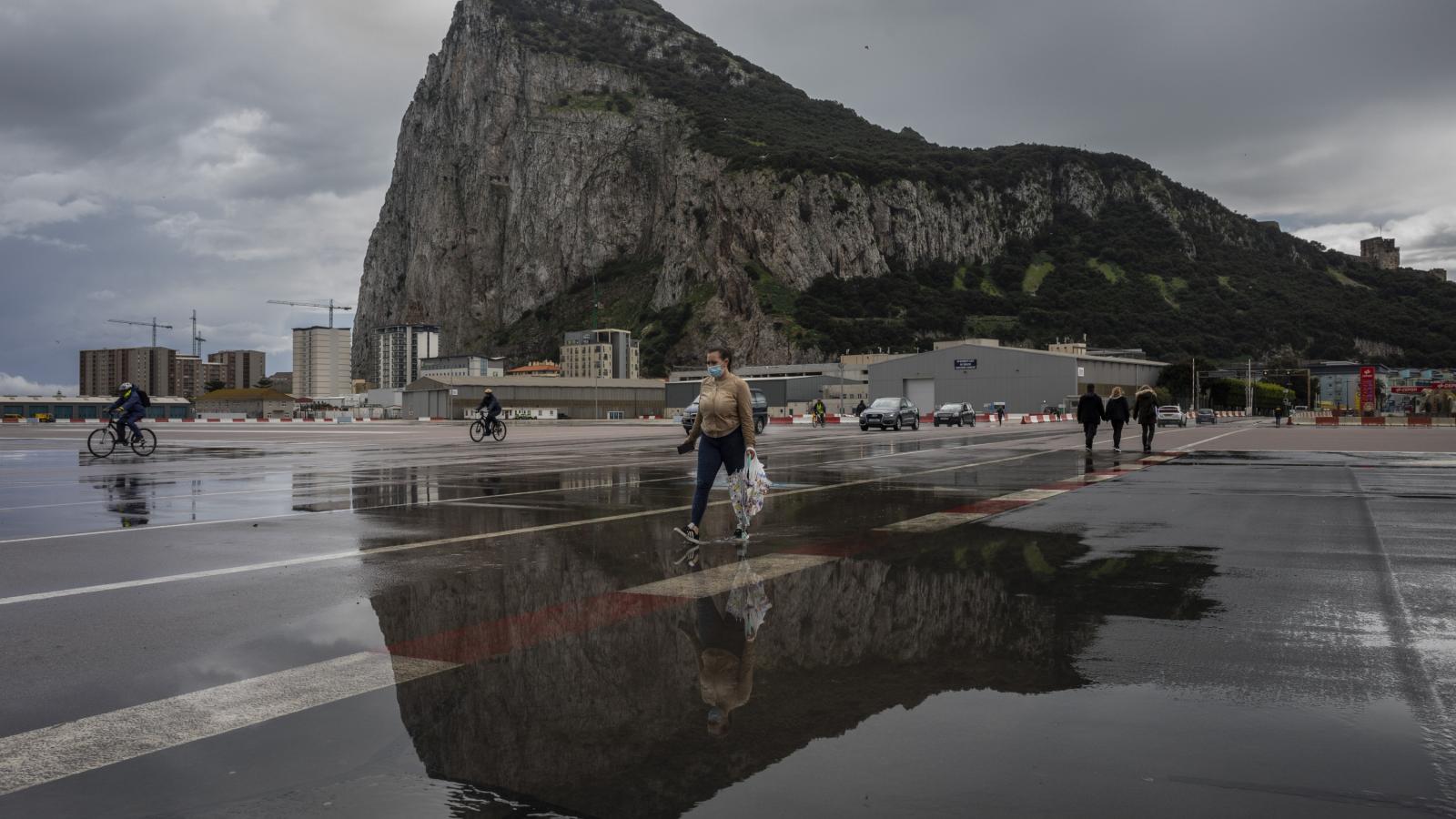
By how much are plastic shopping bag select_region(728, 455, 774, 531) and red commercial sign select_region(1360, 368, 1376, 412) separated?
6238cm

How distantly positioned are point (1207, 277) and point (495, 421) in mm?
181976

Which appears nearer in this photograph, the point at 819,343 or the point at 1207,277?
the point at 819,343

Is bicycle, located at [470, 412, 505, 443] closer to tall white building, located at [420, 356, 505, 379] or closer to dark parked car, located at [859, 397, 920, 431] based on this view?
dark parked car, located at [859, 397, 920, 431]

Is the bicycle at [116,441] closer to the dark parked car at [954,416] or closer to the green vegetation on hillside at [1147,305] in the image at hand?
the dark parked car at [954,416]

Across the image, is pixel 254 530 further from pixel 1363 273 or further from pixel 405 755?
pixel 1363 273

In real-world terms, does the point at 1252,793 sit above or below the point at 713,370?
below

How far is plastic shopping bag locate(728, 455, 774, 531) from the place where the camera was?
8727mm

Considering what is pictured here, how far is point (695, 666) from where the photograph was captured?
4418mm

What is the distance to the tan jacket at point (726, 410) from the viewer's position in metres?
8.85

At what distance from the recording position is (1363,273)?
197875 mm

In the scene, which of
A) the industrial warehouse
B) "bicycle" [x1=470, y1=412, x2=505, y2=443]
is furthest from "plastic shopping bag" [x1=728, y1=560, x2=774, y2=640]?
the industrial warehouse

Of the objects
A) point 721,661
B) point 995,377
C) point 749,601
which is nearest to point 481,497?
point 749,601

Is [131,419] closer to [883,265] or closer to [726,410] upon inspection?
[726,410]

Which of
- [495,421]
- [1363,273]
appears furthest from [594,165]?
[495,421]
